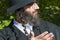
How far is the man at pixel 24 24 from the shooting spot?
566 cm

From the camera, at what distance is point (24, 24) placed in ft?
18.8

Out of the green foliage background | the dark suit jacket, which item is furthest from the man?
the green foliage background

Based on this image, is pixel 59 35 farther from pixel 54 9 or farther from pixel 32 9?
pixel 54 9

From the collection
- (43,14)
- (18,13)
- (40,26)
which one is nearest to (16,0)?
(18,13)

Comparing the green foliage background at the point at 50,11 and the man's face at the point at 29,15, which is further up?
the green foliage background at the point at 50,11

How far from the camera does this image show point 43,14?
9055mm

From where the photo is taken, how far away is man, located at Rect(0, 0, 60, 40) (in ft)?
18.6

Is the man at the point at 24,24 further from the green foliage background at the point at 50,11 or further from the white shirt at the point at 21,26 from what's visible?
the green foliage background at the point at 50,11

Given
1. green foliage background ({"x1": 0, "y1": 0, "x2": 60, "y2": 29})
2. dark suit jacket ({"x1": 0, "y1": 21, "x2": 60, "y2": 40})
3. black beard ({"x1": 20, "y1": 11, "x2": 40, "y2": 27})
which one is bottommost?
dark suit jacket ({"x1": 0, "y1": 21, "x2": 60, "y2": 40})

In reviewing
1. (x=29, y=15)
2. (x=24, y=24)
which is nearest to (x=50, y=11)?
(x=29, y=15)

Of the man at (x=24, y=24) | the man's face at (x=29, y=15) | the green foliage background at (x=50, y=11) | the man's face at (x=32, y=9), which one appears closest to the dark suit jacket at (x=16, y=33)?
the man at (x=24, y=24)

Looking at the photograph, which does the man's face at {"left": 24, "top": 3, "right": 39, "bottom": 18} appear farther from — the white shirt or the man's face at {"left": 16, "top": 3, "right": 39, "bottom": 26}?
the white shirt

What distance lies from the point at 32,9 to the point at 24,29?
0.36 meters

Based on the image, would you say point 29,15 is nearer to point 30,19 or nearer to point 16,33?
point 30,19
